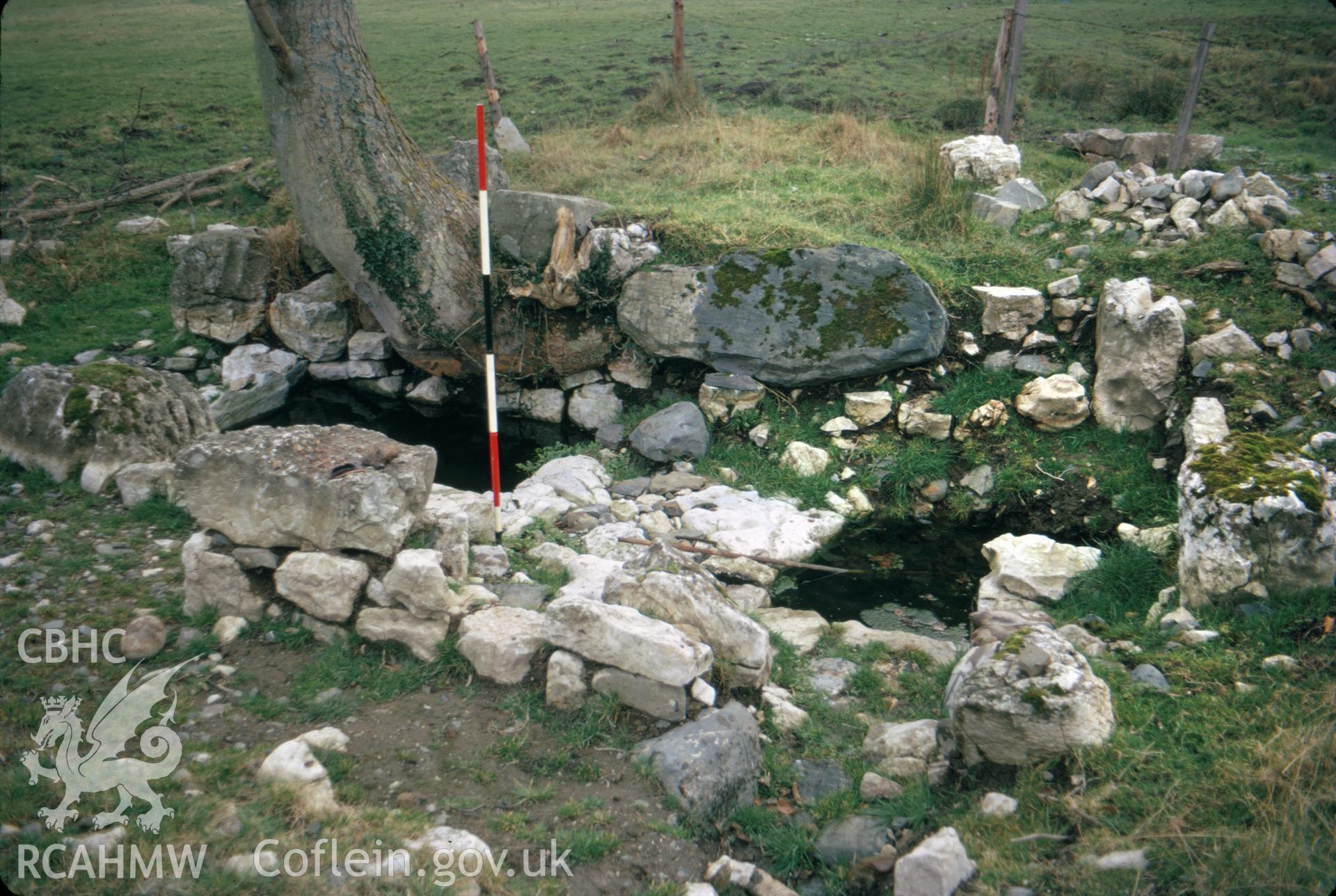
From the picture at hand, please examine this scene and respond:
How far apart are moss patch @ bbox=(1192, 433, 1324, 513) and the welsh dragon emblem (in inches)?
210

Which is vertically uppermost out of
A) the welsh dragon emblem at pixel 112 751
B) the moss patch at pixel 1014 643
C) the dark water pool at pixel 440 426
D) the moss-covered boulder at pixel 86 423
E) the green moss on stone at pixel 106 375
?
the green moss on stone at pixel 106 375

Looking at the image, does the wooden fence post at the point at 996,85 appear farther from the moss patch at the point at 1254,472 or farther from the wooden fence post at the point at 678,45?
the moss patch at the point at 1254,472

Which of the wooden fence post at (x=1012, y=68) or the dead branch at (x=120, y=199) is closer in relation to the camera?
the wooden fence post at (x=1012, y=68)

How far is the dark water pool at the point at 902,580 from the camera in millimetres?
5746

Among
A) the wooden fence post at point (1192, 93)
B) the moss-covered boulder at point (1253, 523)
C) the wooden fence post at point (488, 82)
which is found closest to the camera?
the moss-covered boulder at point (1253, 523)

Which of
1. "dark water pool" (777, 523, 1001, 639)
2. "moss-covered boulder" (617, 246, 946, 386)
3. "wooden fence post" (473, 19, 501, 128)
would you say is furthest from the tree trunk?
"wooden fence post" (473, 19, 501, 128)

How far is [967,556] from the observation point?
6.46 metres

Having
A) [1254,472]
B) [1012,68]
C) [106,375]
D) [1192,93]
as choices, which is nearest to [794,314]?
[1254,472]

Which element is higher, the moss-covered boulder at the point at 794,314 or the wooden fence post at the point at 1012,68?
the wooden fence post at the point at 1012,68

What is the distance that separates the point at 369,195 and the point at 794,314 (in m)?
4.10

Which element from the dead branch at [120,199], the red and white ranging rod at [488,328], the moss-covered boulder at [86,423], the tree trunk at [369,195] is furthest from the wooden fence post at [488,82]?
the moss-covered boulder at [86,423]

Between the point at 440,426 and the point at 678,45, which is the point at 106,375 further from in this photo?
the point at 678,45

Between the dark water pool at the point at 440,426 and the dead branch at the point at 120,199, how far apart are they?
4920mm

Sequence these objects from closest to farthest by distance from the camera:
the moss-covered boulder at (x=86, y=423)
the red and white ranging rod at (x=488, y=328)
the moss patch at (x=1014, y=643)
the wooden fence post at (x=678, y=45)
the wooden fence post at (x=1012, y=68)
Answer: the moss patch at (x=1014, y=643) → the red and white ranging rod at (x=488, y=328) → the moss-covered boulder at (x=86, y=423) → the wooden fence post at (x=1012, y=68) → the wooden fence post at (x=678, y=45)
